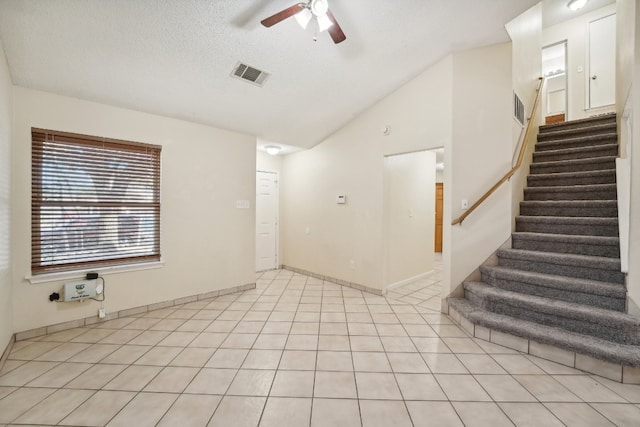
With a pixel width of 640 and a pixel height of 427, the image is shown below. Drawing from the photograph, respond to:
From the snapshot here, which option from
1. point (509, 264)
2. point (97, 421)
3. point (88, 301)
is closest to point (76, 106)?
point (88, 301)

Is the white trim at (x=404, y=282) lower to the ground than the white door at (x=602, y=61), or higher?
lower

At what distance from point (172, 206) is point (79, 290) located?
1.30m

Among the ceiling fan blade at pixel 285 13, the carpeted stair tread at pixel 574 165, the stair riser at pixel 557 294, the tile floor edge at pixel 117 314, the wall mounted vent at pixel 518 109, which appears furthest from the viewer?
the carpeted stair tread at pixel 574 165

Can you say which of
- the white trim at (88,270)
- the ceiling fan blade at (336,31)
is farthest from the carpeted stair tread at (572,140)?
the white trim at (88,270)

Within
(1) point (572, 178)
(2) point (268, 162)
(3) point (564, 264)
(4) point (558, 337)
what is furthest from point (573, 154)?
(2) point (268, 162)

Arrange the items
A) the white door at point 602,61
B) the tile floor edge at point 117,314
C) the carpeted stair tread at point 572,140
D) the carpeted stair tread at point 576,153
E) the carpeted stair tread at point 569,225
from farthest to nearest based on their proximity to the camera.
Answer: the white door at point 602,61 → the carpeted stair tread at point 572,140 → the carpeted stair tread at point 576,153 → the carpeted stair tread at point 569,225 → the tile floor edge at point 117,314

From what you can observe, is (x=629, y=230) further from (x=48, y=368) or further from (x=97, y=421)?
(x=48, y=368)

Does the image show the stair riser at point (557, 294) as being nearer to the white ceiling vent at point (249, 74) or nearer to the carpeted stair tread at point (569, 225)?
the carpeted stair tread at point (569, 225)

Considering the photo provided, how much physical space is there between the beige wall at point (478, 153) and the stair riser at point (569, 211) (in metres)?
0.57

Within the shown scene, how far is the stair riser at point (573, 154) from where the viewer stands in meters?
3.67

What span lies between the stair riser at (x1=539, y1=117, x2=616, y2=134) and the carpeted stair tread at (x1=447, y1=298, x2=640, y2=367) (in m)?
3.54

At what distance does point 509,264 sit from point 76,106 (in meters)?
5.15

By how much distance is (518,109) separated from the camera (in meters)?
3.55

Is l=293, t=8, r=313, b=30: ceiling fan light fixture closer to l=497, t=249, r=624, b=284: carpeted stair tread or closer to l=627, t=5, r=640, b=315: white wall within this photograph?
l=627, t=5, r=640, b=315: white wall
